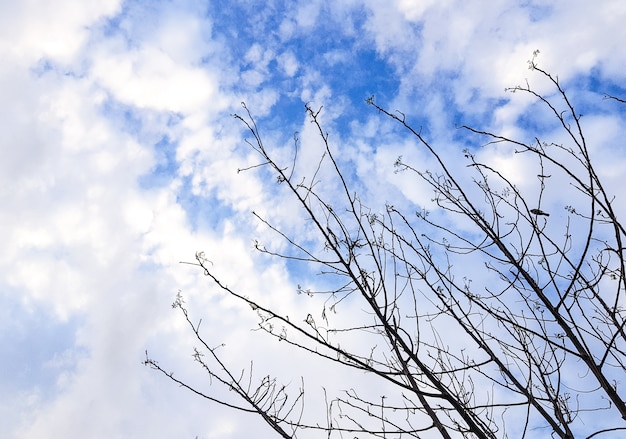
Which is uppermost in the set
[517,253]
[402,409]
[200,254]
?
[517,253]

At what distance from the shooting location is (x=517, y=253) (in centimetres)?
331

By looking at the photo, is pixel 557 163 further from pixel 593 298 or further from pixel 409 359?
pixel 409 359

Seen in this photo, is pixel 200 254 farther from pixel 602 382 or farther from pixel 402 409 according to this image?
pixel 602 382

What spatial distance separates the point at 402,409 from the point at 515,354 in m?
0.91

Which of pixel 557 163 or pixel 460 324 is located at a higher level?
pixel 557 163

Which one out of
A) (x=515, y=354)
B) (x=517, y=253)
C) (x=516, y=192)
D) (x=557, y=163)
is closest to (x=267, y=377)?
(x=515, y=354)

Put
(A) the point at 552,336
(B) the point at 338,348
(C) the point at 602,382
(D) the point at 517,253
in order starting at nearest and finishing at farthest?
(C) the point at 602,382, (B) the point at 338,348, (A) the point at 552,336, (D) the point at 517,253

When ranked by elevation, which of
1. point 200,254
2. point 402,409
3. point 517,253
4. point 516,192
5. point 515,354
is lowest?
point 402,409

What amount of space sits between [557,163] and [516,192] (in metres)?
0.39

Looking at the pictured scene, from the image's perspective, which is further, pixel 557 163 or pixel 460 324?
pixel 460 324

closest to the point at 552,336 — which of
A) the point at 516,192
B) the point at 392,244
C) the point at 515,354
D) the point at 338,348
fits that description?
the point at 515,354

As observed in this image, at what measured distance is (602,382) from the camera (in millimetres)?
2605

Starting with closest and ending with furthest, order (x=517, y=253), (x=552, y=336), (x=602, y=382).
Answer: (x=602, y=382) → (x=552, y=336) → (x=517, y=253)

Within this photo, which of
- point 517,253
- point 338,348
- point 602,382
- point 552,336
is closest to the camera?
point 602,382
